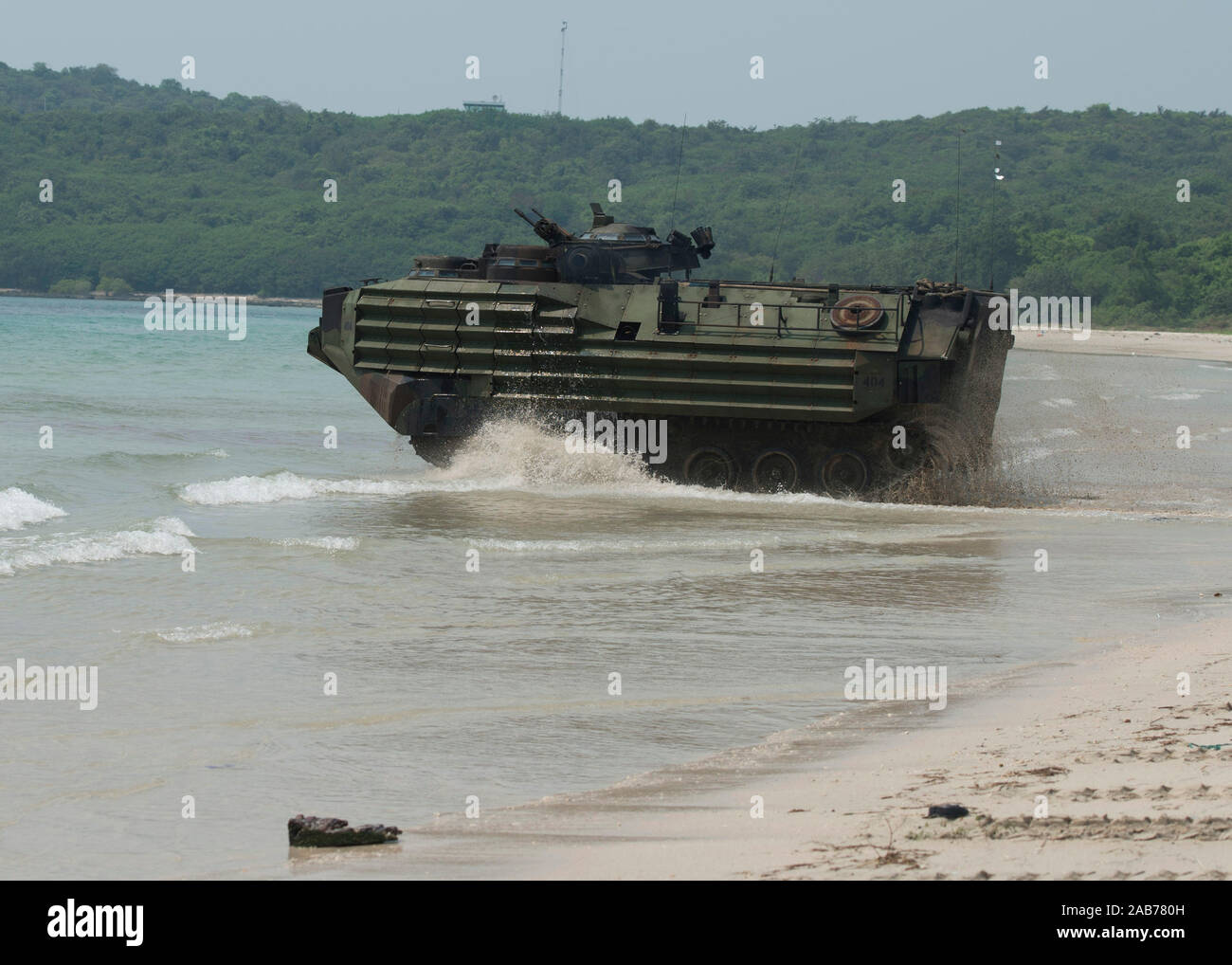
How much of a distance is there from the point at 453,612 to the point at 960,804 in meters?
6.26

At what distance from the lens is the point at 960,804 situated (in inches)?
266

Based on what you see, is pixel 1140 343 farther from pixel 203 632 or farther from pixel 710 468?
pixel 203 632

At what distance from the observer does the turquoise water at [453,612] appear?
25.7 ft

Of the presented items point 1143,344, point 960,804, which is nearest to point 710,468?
point 960,804

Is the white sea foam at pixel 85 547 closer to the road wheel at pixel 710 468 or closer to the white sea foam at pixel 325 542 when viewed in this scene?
the white sea foam at pixel 325 542

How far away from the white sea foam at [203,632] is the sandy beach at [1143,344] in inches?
2594

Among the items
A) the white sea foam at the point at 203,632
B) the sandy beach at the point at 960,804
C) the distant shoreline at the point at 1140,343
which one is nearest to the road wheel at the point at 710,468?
the white sea foam at the point at 203,632

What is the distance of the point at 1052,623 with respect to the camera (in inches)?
476

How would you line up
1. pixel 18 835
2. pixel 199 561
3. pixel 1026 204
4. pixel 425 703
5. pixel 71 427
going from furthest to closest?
1. pixel 1026 204
2. pixel 71 427
3. pixel 199 561
4. pixel 425 703
5. pixel 18 835

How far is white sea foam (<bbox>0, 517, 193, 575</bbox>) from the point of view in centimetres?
1395

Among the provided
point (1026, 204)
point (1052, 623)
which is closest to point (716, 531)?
point (1052, 623)

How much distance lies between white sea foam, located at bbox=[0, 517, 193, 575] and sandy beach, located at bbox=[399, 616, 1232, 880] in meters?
7.79

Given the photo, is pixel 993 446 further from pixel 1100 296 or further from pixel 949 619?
pixel 1100 296
